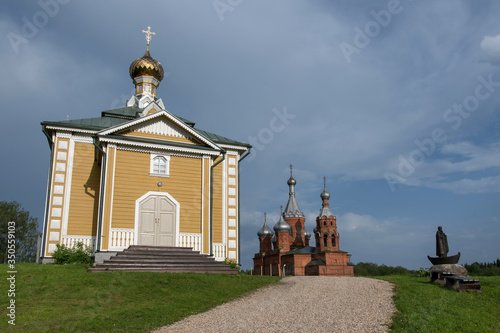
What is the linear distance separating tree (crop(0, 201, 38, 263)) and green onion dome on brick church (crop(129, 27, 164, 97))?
17.8m

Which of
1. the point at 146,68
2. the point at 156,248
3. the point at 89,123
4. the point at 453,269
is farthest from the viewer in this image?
the point at 146,68

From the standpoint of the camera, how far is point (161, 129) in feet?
56.6

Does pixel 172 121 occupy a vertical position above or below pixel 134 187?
above

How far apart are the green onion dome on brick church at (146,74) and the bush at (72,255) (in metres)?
12.3

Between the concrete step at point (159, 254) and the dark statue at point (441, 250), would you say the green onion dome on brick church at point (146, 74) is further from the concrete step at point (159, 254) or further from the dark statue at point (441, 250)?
the dark statue at point (441, 250)

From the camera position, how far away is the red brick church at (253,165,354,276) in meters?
40.2

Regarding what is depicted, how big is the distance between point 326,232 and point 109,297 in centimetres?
3350

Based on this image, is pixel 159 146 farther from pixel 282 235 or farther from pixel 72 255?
pixel 282 235

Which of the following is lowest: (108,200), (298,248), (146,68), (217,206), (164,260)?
(164,260)

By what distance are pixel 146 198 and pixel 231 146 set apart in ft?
19.7

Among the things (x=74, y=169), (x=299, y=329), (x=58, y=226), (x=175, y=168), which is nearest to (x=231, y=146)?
(x=175, y=168)

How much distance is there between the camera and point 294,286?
495 inches

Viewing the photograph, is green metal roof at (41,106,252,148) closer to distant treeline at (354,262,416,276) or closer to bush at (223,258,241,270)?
bush at (223,258,241,270)

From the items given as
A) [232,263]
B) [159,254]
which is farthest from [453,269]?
[159,254]
